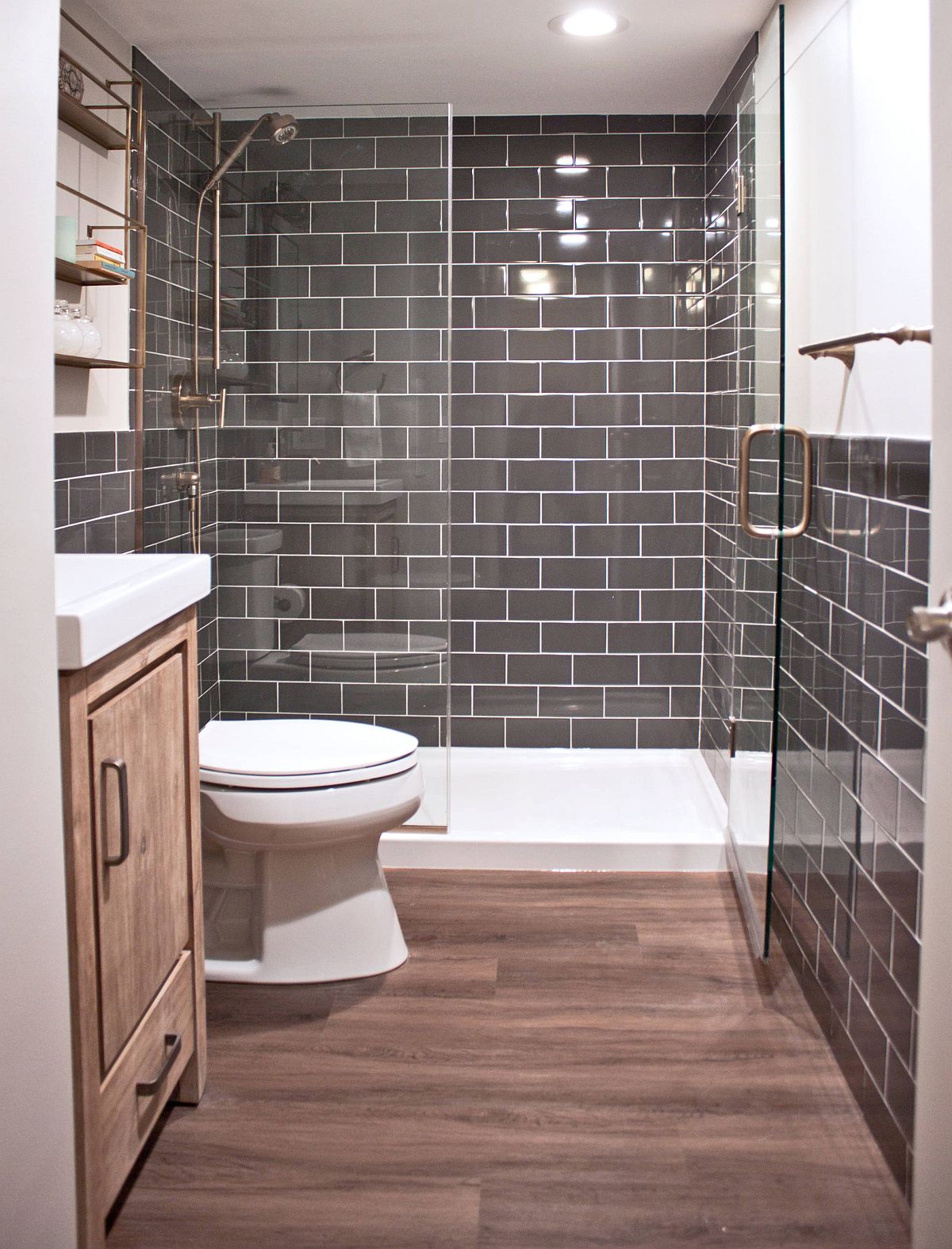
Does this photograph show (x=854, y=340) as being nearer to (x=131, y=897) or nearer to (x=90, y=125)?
(x=131, y=897)

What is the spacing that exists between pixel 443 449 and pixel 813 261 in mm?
1147

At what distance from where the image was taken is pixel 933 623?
3.81 ft

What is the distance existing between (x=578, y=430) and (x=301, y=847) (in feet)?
7.10

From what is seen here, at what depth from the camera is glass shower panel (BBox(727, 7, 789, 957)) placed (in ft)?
8.00

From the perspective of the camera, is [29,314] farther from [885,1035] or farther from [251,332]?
[251,332]

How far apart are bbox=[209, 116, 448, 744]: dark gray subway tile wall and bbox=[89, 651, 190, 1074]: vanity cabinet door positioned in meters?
1.40

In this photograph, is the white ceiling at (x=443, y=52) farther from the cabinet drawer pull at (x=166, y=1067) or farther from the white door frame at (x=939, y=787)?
the cabinet drawer pull at (x=166, y=1067)

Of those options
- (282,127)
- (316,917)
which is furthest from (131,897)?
(282,127)

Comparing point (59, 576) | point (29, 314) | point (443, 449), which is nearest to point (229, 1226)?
point (59, 576)

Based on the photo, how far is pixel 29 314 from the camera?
124 cm

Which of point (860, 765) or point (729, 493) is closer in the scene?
point (860, 765)

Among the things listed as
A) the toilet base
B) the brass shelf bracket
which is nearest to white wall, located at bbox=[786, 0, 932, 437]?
the brass shelf bracket

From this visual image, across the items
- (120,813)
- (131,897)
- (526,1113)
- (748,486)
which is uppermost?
(748,486)

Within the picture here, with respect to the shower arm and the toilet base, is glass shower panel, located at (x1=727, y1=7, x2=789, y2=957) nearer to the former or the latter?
the toilet base
